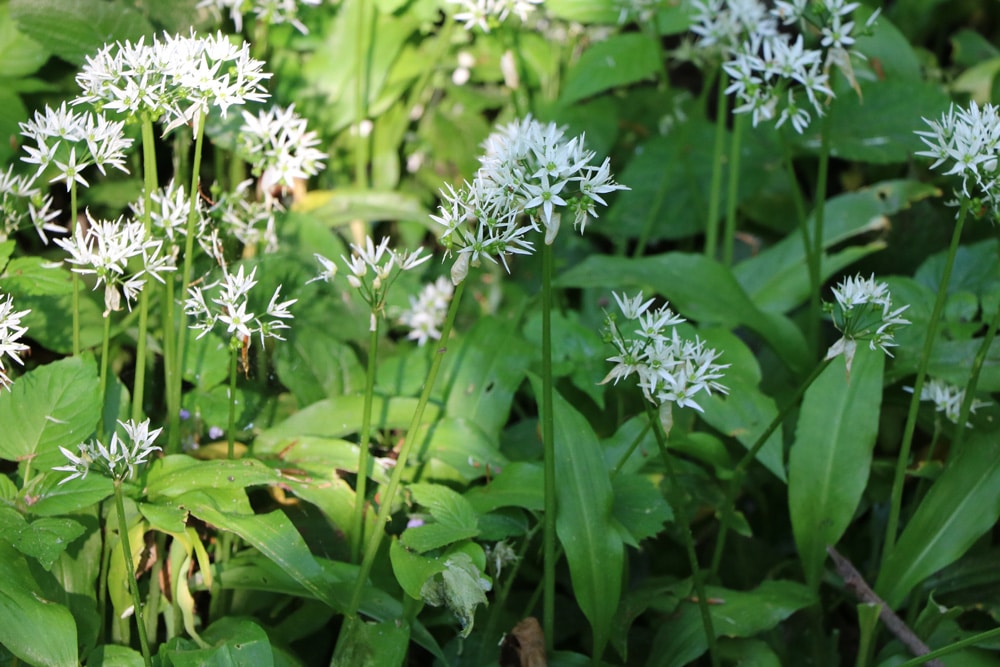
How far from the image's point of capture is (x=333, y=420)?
2588 mm

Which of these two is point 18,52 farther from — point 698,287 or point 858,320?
point 858,320

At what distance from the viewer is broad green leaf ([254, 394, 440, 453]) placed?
2.55 metres

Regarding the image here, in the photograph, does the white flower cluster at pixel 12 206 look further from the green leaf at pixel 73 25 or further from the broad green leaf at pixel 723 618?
the broad green leaf at pixel 723 618

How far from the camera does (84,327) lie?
270 centimetres

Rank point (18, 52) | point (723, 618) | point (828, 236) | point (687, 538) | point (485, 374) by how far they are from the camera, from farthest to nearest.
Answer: point (828, 236)
point (18, 52)
point (485, 374)
point (723, 618)
point (687, 538)

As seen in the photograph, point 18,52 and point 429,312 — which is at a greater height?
point 18,52

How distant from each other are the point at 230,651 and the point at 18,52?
222 centimetres

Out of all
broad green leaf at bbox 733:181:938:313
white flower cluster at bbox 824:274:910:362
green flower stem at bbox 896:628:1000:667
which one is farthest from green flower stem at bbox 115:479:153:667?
broad green leaf at bbox 733:181:938:313

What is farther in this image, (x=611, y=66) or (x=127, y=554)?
(x=611, y=66)


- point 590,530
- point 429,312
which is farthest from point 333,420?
point 590,530

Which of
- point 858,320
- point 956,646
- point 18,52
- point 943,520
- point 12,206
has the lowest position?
point 956,646

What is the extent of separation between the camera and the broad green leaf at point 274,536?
2.00 m

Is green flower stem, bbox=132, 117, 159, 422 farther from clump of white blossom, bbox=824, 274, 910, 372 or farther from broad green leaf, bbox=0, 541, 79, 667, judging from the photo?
clump of white blossom, bbox=824, 274, 910, 372

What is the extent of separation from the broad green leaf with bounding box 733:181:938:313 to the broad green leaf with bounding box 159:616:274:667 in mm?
2029
